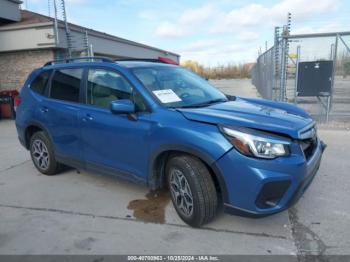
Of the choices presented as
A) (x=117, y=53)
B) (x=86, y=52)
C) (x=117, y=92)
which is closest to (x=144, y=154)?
(x=117, y=92)

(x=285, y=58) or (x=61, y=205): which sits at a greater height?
(x=285, y=58)

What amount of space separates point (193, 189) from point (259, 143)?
2.61 ft

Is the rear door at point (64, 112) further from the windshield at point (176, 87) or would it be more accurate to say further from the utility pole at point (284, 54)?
the utility pole at point (284, 54)

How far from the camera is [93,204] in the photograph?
430cm

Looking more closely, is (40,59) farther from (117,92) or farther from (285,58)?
(117,92)

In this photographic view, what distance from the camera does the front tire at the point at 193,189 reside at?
11.0 ft

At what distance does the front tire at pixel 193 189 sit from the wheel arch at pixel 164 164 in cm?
8

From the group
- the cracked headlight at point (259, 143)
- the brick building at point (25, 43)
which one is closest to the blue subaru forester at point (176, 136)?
the cracked headlight at point (259, 143)

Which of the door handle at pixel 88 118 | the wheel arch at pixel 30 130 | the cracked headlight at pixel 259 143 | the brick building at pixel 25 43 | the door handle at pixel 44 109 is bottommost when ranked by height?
the wheel arch at pixel 30 130

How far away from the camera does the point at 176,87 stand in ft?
13.9

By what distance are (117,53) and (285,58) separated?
42.4ft

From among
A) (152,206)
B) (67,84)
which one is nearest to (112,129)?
(152,206)

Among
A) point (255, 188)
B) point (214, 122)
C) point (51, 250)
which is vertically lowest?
point (51, 250)

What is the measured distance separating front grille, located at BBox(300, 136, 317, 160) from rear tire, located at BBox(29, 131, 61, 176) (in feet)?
11.9
